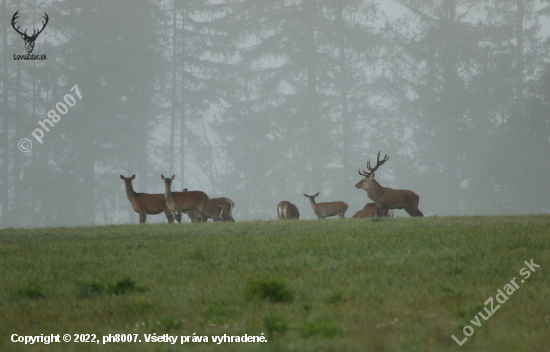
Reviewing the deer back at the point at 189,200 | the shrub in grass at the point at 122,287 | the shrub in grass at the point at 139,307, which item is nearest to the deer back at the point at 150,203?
the deer back at the point at 189,200

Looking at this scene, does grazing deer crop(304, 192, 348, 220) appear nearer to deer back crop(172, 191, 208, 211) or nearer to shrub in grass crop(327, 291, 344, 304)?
deer back crop(172, 191, 208, 211)

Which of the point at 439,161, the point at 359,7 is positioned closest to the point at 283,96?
the point at 359,7

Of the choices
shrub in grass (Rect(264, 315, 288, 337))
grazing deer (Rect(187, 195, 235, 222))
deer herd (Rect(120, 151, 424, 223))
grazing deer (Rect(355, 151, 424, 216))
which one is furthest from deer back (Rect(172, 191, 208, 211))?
shrub in grass (Rect(264, 315, 288, 337))

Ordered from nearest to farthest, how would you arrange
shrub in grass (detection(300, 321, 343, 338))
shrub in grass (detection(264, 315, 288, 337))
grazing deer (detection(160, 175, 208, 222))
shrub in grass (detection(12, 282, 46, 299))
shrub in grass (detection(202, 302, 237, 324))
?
shrub in grass (detection(300, 321, 343, 338)) → shrub in grass (detection(264, 315, 288, 337)) → shrub in grass (detection(202, 302, 237, 324)) → shrub in grass (detection(12, 282, 46, 299)) → grazing deer (detection(160, 175, 208, 222))

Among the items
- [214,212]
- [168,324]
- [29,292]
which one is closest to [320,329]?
[168,324]

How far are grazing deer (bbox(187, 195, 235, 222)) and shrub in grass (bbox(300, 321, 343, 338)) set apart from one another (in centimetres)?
1535

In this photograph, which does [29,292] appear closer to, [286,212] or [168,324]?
[168,324]

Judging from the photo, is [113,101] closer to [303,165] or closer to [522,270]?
[303,165]

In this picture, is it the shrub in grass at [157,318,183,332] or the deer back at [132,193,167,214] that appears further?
the deer back at [132,193,167,214]

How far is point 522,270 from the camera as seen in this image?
21.8 feet

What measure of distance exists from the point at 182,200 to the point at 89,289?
12771 millimetres

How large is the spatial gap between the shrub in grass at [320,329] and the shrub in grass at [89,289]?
8.62 feet

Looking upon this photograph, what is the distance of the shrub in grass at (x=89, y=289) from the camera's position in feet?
21.4

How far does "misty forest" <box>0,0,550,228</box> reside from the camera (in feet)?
174
